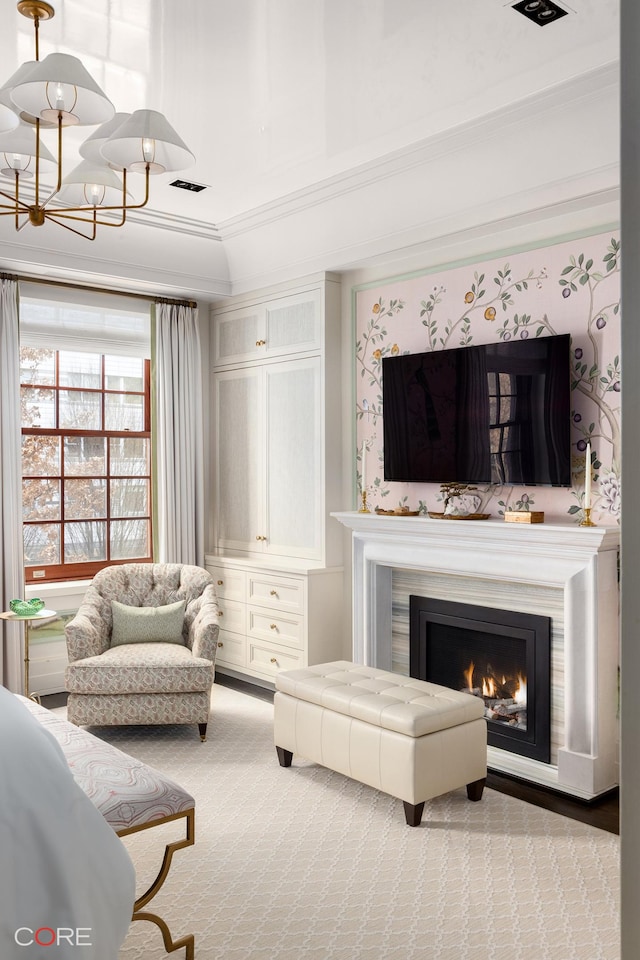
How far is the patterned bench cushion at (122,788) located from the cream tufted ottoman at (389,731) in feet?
3.33

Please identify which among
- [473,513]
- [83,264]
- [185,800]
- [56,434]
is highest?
[83,264]

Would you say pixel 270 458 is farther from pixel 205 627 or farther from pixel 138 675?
pixel 138 675

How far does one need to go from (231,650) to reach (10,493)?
179 centimetres

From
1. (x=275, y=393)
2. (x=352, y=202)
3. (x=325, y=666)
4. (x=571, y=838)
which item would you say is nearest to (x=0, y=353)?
(x=275, y=393)

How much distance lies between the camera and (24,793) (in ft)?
6.07

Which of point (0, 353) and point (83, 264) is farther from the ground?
point (83, 264)

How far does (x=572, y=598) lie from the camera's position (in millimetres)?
3393

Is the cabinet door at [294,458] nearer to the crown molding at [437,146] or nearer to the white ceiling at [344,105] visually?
the white ceiling at [344,105]

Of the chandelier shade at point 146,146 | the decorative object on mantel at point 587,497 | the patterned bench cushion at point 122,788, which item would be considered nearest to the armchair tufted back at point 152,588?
the patterned bench cushion at point 122,788

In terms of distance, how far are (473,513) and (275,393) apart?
1799 mm

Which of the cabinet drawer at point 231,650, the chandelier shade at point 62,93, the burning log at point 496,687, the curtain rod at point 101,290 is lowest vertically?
the cabinet drawer at point 231,650

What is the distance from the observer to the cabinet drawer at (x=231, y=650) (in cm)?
528

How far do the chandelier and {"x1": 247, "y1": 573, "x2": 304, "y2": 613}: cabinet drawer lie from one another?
2.54 metres

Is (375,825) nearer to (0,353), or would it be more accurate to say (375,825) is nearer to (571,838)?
(571,838)
